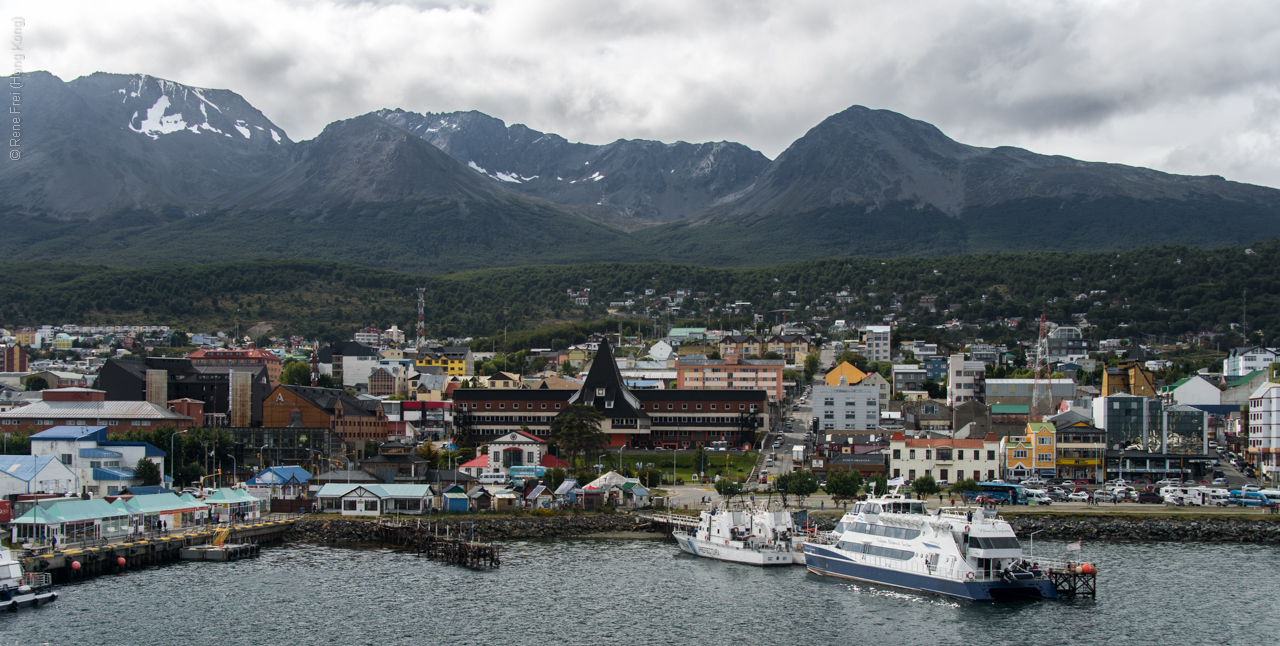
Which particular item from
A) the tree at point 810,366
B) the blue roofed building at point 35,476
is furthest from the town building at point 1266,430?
the blue roofed building at point 35,476

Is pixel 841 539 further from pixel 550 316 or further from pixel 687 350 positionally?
pixel 550 316

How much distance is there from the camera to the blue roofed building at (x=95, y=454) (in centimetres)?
6344

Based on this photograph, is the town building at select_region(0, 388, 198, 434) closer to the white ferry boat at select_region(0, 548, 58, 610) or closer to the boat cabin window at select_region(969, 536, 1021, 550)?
the white ferry boat at select_region(0, 548, 58, 610)

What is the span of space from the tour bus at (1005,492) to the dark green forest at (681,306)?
94500mm

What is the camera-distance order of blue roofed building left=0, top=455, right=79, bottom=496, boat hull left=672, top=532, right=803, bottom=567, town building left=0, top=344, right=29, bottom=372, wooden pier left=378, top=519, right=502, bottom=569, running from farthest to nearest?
town building left=0, top=344, right=29, bottom=372 < blue roofed building left=0, top=455, right=79, bottom=496 < boat hull left=672, top=532, right=803, bottom=567 < wooden pier left=378, top=519, right=502, bottom=569

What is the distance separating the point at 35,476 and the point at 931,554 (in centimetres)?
4338

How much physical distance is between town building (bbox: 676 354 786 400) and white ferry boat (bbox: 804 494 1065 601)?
58439 mm

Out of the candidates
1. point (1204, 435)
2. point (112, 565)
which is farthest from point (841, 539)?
point (1204, 435)

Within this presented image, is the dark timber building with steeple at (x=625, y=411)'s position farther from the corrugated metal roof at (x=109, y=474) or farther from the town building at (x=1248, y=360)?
the town building at (x=1248, y=360)

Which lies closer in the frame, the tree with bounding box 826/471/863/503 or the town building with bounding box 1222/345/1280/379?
the tree with bounding box 826/471/863/503

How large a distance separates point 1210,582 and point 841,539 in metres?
14.7

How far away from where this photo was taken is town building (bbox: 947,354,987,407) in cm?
10138

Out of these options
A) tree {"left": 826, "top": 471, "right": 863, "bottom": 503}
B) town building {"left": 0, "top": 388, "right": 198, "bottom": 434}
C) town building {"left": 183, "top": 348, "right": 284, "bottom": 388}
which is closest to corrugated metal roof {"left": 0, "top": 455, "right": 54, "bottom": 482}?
town building {"left": 0, "top": 388, "right": 198, "bottom": 434}

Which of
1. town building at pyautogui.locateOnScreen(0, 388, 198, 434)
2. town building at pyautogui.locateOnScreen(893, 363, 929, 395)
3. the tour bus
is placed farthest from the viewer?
town building at pyautogui.locateOnScreen(893, 363, 929, 395)
